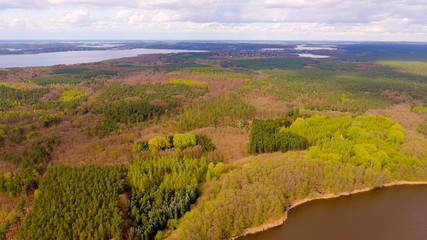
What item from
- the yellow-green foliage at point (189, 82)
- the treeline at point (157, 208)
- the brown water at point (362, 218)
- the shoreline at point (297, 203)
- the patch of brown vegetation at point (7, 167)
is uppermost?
the yellow-green foliage at point (189, 82)

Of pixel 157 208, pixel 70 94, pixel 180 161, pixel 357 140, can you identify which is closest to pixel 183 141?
pixel 180 161

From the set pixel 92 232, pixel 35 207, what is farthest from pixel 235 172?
pixel 35 207

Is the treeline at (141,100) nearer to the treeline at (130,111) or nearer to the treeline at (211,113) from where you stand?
the treeline at (130,111)

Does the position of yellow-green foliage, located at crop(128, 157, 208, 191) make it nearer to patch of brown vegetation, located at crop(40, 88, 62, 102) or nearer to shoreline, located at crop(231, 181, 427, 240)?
shoreline, located at crop(231, 181, 427, 240)

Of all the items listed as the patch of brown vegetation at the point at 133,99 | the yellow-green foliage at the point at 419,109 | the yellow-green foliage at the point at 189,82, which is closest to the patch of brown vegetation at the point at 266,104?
the yellow-green foliage at the point at 189,82

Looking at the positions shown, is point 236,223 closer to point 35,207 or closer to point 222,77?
point 35,207

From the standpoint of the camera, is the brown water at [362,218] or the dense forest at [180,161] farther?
the brown water at [362,218]
